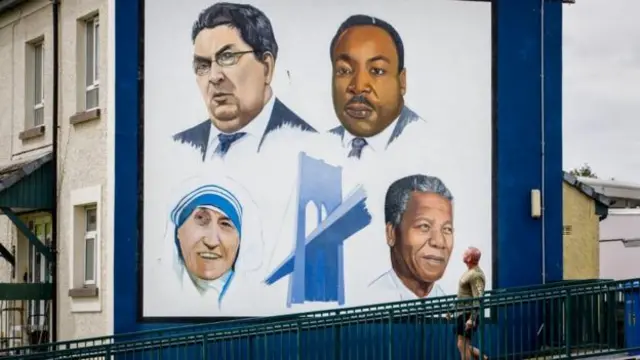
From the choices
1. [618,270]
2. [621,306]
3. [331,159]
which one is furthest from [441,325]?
[618,270]

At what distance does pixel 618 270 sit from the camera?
3469 centimetres

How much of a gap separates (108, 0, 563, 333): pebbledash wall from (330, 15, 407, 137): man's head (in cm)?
26

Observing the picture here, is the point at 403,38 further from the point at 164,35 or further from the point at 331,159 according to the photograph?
the point at 164,35

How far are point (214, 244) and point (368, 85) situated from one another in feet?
12.6

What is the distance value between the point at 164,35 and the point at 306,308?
5150 mm

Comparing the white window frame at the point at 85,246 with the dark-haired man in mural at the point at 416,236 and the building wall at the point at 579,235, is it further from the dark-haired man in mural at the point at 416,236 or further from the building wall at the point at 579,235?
the building wall at the point at 579,235

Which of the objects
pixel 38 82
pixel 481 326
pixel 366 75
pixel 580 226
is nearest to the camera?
pixel 481 326

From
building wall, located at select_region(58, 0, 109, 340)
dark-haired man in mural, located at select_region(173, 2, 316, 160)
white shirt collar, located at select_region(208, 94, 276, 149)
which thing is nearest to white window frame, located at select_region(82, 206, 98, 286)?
building wall, located at select_region(58, 0, 109, 340)

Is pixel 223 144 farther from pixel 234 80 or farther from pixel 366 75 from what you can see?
pixel 366 75

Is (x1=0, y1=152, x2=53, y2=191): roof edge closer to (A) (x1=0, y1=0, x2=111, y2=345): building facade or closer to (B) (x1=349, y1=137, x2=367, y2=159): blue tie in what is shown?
(A) (x1=0, y1=0, x2=111, y2=345): building facade

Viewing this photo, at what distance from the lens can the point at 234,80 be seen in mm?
24609

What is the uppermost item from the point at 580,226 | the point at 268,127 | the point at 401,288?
the point at 268,127

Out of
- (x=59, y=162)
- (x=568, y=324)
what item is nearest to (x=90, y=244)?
(x=59, y=162)

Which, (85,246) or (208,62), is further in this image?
(85,246)
